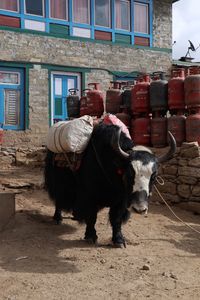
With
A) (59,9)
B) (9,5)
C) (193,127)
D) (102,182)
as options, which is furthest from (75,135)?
(59,9)

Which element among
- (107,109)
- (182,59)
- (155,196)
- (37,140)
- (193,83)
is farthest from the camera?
(182,59)

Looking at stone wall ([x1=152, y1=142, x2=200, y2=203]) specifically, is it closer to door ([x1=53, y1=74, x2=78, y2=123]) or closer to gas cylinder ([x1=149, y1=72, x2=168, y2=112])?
gas cylinder ([x1=149, y1=72, x2=168, y2=112])

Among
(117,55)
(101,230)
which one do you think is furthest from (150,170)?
(117,55)

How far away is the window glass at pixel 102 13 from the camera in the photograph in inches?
535

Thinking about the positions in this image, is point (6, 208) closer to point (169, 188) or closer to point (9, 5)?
point (169, 188)

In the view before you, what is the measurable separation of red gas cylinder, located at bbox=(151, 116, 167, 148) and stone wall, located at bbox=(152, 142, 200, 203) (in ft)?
0.62

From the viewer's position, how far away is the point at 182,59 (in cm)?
1733

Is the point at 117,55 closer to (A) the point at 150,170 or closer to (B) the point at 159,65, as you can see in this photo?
(B) the point at 159,65

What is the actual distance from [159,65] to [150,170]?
36.6ft

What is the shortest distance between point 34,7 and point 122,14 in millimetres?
3052

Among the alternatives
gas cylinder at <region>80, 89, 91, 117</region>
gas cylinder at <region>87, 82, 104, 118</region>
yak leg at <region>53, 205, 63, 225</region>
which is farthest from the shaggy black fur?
gas cylinder at <region>80, 89, 91, 117</region>

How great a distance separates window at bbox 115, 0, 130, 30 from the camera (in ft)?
45.8

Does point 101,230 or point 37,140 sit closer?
point 101,230

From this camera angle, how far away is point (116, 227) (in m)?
4.76
